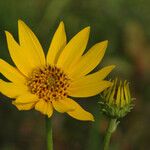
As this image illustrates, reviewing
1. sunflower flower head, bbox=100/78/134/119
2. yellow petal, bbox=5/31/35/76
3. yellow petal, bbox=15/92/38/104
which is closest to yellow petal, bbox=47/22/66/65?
yellow petal, bbox=5/31/35/76

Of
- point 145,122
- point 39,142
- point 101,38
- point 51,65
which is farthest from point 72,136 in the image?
point 51,65

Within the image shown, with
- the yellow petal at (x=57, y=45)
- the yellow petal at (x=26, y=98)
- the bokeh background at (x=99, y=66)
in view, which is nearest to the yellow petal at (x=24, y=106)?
the yellow petal at (x=26, y=98)

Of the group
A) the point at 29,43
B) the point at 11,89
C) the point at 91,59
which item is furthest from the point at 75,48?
the point at 11,89

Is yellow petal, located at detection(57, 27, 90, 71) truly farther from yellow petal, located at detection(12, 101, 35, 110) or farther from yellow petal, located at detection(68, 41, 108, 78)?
yellow petal, located at detection(12, 101, 35, 110)

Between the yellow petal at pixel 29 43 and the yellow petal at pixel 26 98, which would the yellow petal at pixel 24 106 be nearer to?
the yellow petal at pixel 26 98

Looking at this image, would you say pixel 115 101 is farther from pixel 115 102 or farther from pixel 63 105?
pixel 63 105
